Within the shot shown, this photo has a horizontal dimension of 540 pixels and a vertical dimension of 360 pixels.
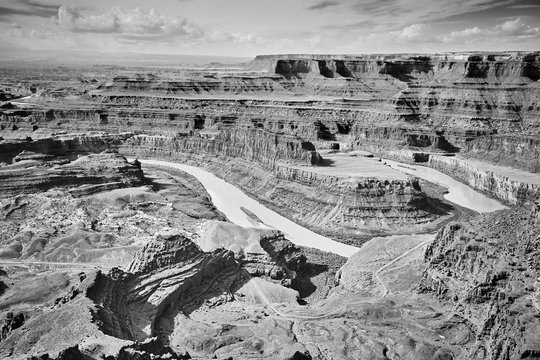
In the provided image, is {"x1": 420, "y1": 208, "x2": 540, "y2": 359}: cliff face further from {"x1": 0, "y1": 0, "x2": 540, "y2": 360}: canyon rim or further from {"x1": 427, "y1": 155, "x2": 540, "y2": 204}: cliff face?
{"x1": 427, "y1": 155, "x2": 540, "y2": 204}: cliff face

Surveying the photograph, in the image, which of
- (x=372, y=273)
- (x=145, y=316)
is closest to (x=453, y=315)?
(x=372, y=273)

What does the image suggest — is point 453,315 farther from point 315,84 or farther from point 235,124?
point 315,84

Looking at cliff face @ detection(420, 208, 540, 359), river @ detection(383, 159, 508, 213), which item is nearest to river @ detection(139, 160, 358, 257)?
cliff face @ detection(420, 208, 540, 359)

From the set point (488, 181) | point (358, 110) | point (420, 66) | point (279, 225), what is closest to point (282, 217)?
point (279, 225)

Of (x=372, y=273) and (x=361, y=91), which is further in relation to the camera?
(x=361, y=91)

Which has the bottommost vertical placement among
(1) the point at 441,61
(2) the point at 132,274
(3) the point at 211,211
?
(3) the point at 211,211

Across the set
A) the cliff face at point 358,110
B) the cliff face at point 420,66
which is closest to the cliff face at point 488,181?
the cliff face at point 358,110
